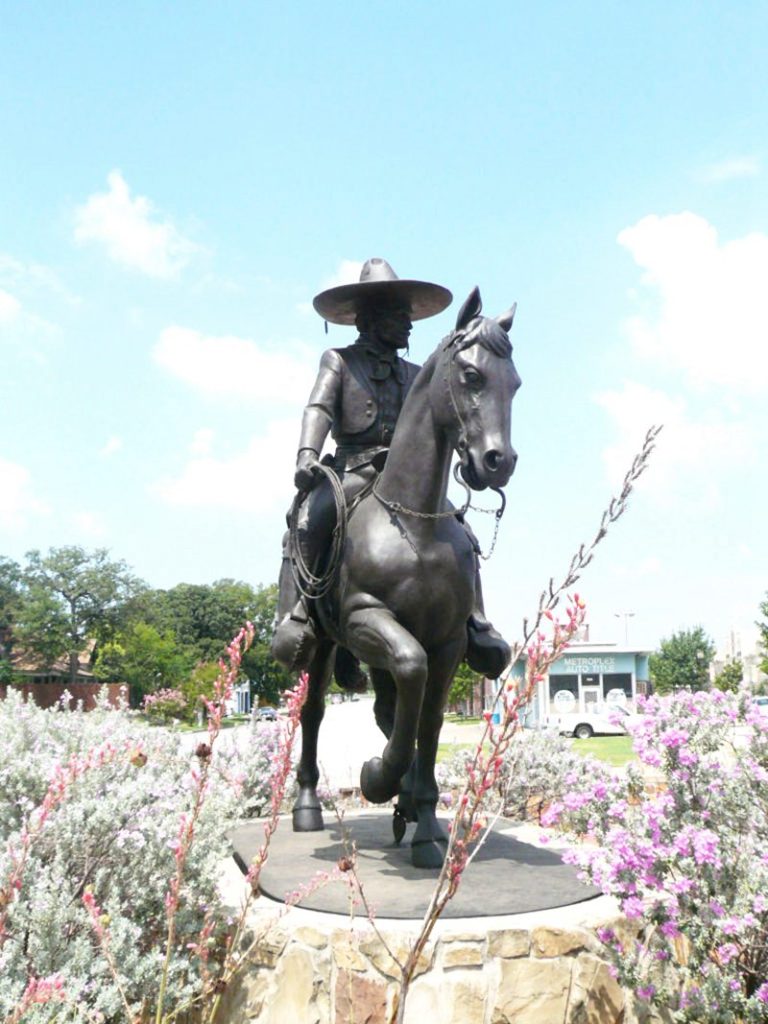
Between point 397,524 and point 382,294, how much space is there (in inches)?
67.8

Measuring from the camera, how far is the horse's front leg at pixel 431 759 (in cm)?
464

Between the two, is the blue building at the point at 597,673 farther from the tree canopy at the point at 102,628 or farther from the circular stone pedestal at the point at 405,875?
the circular stone pedestal at the point at 405,875

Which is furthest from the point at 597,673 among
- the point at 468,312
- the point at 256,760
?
the point at 468,312

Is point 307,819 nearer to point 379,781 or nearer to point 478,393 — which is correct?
point 379,781

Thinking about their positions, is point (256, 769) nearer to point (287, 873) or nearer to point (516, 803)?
point (516, 803)

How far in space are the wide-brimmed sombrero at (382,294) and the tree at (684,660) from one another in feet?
192

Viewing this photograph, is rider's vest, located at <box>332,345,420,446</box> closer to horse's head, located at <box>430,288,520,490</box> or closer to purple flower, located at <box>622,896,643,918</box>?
horse's head, located at <box>430,288,520,490</box>

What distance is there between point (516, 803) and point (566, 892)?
3830mm

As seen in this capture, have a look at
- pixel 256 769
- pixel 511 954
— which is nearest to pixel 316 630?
pixel 511 954

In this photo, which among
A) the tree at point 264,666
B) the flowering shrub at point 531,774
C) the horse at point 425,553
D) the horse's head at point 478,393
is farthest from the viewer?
the tree at point 264,666

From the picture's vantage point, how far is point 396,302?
568cm

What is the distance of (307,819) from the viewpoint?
19.4 ft

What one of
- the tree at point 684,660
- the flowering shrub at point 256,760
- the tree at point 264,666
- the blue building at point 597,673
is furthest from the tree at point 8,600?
the flowering shrub at point 256,760

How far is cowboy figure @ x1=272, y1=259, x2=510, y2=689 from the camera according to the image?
5137 millimetres
